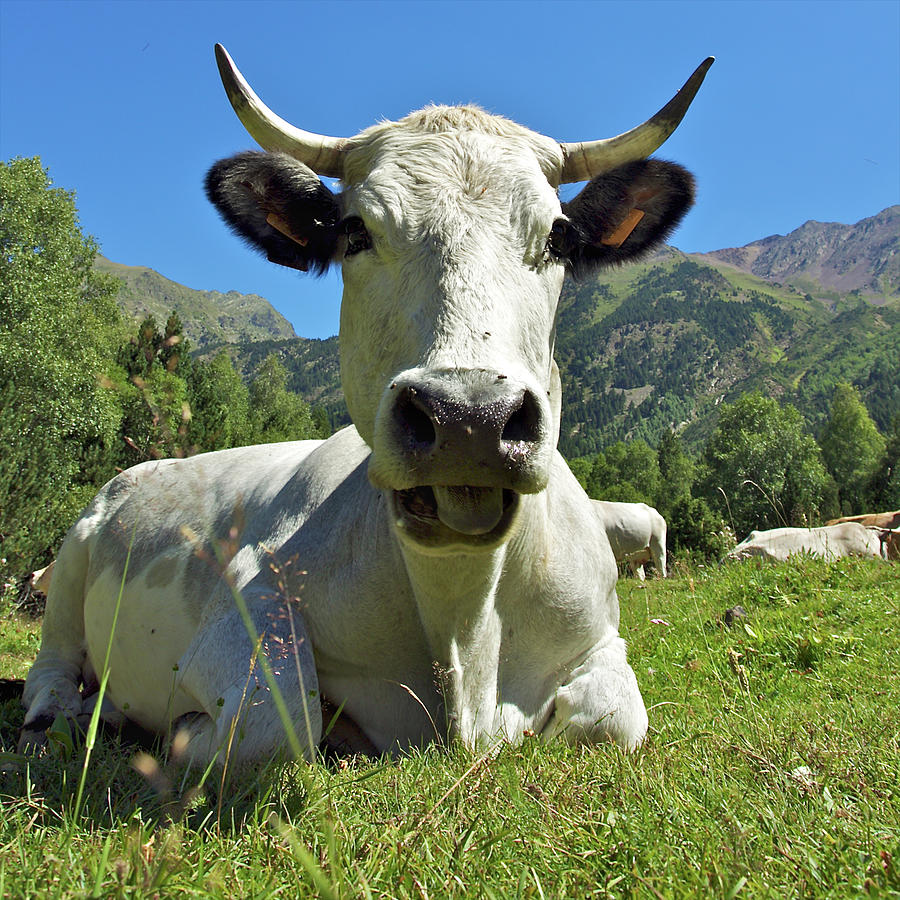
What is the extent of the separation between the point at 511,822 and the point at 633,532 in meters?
14.6

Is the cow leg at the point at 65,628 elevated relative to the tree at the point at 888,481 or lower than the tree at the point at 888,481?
elevated

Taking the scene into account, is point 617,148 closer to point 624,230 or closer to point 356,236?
point 624,230

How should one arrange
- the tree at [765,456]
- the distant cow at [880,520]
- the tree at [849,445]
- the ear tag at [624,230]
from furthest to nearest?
the tree at [849,445]
the tree at [765,456]
the distant cow at [880,520]
the ear tag at [624,230]

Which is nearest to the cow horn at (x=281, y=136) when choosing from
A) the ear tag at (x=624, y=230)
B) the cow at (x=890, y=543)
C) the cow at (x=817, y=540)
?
the ear tag at (x=624, y=230)

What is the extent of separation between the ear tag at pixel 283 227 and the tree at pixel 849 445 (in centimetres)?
8690

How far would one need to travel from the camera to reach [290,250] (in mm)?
4234

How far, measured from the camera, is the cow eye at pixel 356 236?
11.3 ft

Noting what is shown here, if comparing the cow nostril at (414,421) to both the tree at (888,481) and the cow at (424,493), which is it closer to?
the cow at (424,493)

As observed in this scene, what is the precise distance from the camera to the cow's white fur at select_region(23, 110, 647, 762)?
9.61 ft

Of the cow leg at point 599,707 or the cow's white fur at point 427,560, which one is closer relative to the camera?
the cow's white fur at point 427,560

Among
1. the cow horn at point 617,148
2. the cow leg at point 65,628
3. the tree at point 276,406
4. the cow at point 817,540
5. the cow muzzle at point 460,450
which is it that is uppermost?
the tree at point 276,406

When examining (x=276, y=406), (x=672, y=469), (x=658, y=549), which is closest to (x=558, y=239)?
(x=658, y=549)

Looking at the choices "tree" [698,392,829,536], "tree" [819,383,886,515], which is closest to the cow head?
"tree" [698,392,829,536]

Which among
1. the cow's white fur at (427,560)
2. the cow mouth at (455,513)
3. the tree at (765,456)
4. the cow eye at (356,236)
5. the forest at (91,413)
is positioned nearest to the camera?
the cow mouth at (455,513)
